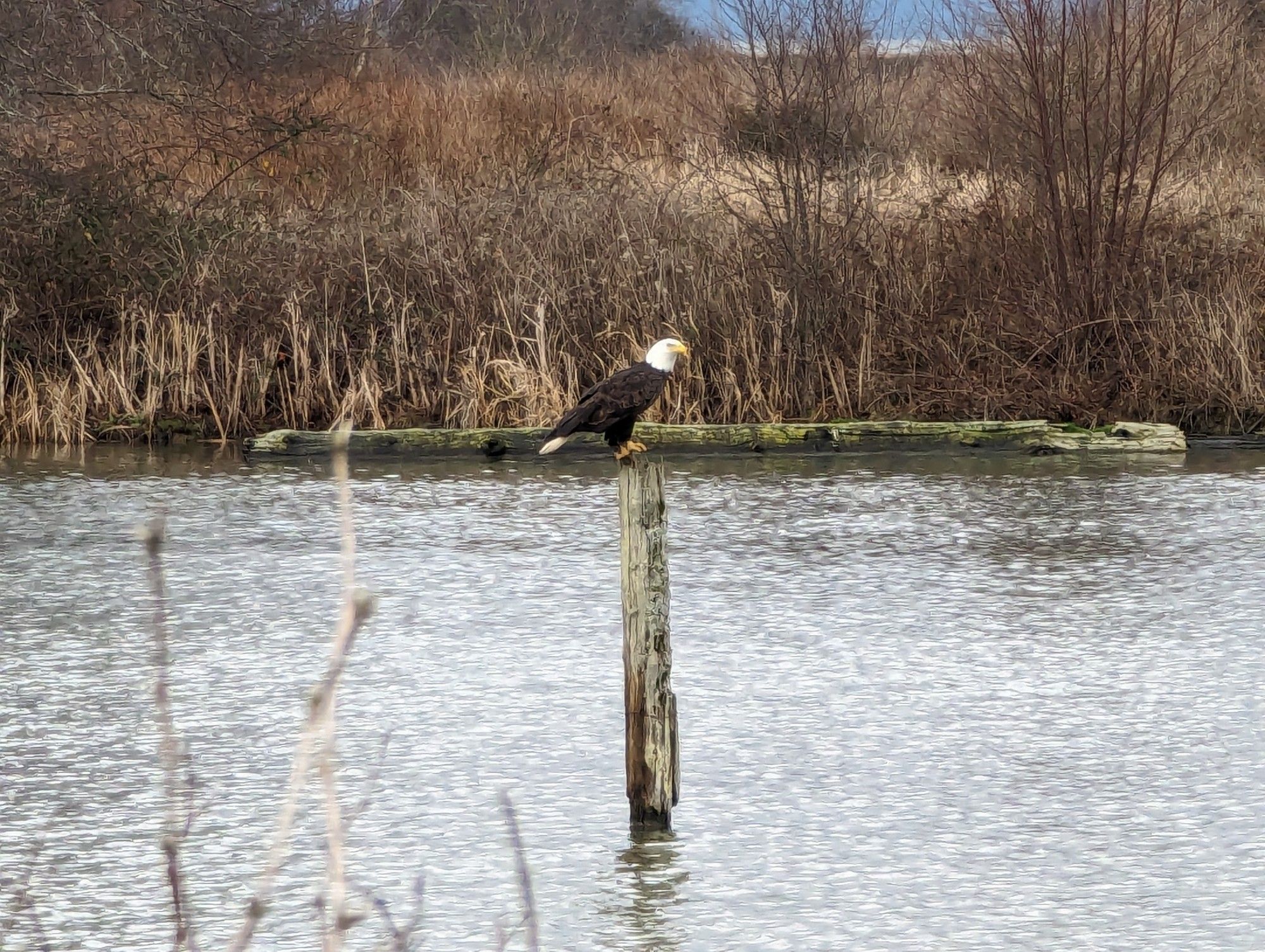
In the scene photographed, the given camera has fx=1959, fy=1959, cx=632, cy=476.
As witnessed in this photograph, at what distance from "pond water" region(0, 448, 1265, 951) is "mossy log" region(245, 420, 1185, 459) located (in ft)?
5.35

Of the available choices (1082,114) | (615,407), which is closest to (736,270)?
(1082,114)

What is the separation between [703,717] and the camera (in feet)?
23.7

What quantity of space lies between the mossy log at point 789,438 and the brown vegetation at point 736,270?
51 centimetres

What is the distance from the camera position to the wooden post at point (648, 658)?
5.82 metres

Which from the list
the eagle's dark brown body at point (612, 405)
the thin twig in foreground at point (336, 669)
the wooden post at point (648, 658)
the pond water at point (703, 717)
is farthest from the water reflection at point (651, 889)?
the eagle's dark brown body at point (612, 405)

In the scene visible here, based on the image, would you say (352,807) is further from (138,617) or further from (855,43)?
(855,43)

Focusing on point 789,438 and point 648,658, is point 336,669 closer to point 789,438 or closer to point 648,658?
point 648,658

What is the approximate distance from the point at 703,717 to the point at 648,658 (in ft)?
4.83

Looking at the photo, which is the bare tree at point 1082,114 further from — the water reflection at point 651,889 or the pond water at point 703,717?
the water reflection at point 651,889

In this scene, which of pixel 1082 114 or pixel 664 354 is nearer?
pixel 664 354

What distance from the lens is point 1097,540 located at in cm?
1091

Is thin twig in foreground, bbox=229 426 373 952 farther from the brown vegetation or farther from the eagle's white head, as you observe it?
the brown vegetation

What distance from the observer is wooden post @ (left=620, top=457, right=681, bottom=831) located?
19.1ft

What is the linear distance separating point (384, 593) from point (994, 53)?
824cm
